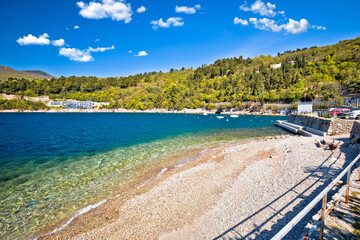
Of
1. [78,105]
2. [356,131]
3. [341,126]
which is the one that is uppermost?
[78,105]

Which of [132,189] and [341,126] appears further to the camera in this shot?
[341,126]

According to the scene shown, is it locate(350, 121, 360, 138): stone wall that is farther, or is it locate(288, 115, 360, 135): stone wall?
locate(288, 115, 360, 135): stone wall

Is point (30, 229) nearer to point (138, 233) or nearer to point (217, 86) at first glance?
point (138, 233)

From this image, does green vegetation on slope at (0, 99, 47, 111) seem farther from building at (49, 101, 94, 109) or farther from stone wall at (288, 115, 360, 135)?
stone wall at (288, 115, 360, 135)

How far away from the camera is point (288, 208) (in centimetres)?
845

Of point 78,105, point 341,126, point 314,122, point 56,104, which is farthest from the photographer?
point 78,105

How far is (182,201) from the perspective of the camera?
34.7 ft

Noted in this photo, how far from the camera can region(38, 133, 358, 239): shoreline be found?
325 inches

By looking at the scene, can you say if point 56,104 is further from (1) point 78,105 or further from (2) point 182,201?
(2) point 182,201

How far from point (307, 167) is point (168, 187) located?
11.7m

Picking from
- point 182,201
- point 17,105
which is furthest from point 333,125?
point 17,105

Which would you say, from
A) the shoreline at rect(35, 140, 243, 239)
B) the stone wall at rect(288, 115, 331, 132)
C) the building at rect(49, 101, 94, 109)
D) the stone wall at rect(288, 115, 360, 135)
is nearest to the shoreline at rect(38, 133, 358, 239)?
the shoreline at rect(35, 140, 243, 239)

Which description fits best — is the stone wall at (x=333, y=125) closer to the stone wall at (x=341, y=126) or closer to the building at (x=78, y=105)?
the stone wall at (x=341, y=126)

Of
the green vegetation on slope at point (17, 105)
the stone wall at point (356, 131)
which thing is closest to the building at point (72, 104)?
the green vegetation on slope at point (17, 105)
